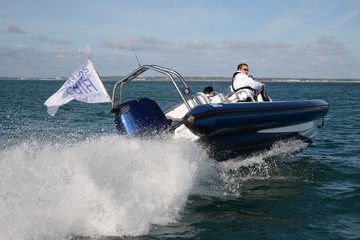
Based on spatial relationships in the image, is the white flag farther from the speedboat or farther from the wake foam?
the wake foam

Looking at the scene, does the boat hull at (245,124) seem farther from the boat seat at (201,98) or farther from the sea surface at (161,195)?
the boat seat at (201,98)

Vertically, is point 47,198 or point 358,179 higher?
point 47,198

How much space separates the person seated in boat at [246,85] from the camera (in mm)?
7664

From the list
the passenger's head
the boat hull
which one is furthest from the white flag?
the passenger's head

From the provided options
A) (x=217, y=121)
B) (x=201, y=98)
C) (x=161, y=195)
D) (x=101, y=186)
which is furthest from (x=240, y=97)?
(x=101, y=186)

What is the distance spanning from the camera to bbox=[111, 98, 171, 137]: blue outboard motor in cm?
664

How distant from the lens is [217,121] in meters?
6.18

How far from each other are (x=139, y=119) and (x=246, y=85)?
2.12 m

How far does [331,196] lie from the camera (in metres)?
6.36

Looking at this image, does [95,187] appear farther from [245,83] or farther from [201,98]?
[245,83]

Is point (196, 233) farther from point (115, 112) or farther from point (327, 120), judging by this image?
point (327, 120)

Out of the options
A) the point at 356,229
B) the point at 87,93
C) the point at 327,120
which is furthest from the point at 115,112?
the point at 327,120

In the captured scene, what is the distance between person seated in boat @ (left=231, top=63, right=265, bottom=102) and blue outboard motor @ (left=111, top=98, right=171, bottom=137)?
64.0 inches

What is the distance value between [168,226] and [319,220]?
1.94 meters
